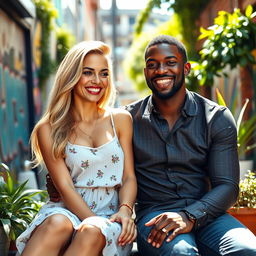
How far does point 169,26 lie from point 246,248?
10.8 meters

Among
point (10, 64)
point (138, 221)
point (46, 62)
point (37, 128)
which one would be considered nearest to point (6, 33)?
point (10, 64)

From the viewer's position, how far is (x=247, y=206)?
371cm

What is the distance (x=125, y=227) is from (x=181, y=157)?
58cm

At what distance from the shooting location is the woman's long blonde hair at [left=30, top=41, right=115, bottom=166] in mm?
3296

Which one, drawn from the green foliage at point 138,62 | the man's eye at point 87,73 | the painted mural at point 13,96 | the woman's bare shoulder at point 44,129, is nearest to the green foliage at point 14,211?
the woman's bare shoulder at point 44,129

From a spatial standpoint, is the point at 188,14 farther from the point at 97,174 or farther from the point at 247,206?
the point at 97,174

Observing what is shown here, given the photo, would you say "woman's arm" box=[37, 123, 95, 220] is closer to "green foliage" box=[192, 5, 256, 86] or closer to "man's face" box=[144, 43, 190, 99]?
"man's face" box=[144, 43, 190, 99]

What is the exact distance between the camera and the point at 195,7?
12039mm

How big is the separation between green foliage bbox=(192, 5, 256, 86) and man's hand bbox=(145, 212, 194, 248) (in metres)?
3.55

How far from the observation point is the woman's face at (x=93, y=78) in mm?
3359

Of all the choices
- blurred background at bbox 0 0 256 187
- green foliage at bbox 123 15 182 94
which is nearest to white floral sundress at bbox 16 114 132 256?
blurred background at bbox 0 0 256 187

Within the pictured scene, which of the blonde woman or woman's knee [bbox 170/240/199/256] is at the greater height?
the blonde woman

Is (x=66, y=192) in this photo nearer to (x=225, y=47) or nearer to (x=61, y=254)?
(x=61, y=254)

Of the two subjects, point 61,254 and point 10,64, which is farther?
point 10,64
